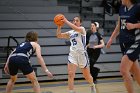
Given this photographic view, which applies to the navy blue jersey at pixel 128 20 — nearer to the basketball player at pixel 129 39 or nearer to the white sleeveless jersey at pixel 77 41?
the basketball player at pixel 129 39

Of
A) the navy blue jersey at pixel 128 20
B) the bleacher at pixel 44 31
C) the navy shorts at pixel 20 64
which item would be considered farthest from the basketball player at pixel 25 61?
the bleacher at pixel 44 31

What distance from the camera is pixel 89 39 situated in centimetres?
928

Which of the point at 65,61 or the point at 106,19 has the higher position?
the point at 106,19

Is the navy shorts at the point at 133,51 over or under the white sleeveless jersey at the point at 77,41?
over

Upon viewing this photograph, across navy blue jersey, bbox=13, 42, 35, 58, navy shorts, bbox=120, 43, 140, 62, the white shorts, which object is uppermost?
navy shorts, bbox=120, 43, 140, 62

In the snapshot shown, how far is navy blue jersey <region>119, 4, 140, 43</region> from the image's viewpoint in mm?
4938

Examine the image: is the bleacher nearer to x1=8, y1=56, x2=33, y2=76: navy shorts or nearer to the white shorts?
the white shorts

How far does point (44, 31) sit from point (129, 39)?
7312 mm

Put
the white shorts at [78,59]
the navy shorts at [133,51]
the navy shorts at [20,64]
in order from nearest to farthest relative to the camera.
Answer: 1. the navy shorts at [133,51]
2. the navy shorts at [20,64]
3. the white shorts at [78,59]

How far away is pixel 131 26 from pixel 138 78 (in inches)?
34.7

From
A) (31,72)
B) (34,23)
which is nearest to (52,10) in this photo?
(34,23)

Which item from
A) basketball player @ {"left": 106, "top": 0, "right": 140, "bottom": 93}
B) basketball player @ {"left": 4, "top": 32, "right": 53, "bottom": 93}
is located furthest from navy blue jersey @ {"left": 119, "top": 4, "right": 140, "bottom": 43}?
basketball player @ {"left": 4, "top": 32, "right": 53, "bottom": 93}

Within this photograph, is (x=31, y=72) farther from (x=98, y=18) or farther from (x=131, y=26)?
(x=98, y=18)

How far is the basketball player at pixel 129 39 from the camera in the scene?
4866mm
